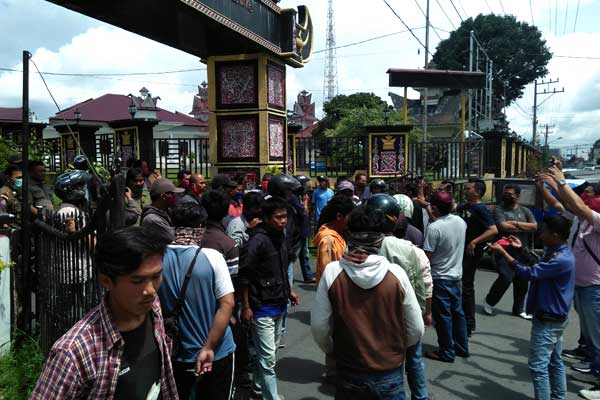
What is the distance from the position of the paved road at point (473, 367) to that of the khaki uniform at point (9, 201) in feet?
12.1

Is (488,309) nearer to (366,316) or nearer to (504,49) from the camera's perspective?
(366,316)

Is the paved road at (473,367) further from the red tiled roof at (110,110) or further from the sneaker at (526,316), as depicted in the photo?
the red tiled roof at (110,110)

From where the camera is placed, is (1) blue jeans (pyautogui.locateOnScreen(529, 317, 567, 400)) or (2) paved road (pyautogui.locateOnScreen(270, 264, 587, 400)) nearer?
(1) blue jeans (pyautogui.locateOnScreen(529, 317, 567, 400))

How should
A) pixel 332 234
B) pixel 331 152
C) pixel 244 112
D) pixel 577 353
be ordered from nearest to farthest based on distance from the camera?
pixel 332 234 → pixel 577 353 → pixel 244 112 → pixel 331 152

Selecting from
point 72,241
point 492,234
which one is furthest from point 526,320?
point 72,241

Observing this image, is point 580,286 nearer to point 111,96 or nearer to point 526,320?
point 526,320

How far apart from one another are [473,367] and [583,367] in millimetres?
A: 1039

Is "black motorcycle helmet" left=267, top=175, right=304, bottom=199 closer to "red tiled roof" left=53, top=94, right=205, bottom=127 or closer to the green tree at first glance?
"red tiled roof" left=53, top=94, right=205, bottom=127

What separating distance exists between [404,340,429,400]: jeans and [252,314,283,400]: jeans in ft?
3.38

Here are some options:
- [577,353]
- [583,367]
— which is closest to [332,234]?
[583,367]

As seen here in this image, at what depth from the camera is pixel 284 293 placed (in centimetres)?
381

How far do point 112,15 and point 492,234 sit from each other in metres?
7.12

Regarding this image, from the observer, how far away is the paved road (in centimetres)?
421

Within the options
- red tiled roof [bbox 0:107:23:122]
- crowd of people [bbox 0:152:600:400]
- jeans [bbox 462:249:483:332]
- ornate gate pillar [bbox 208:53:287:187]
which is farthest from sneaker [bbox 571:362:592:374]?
red tiled roof [bbox 0:107:23:122]
